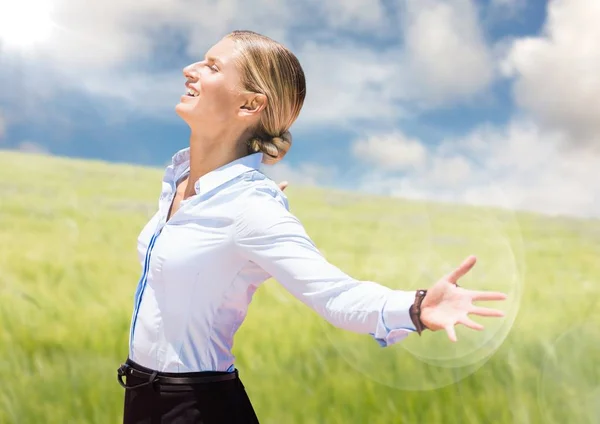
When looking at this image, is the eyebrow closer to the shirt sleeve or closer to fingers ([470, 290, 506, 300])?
the shirt sleeve

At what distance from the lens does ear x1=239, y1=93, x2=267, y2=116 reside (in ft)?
5.86

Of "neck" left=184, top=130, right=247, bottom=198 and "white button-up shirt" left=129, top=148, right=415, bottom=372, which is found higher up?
"neck" left=184, top=130, right=247, bottom=198

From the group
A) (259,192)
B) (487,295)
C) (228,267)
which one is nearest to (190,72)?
(259,192)

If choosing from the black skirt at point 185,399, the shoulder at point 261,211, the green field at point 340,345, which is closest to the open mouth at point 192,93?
the shoulder at point 261,211

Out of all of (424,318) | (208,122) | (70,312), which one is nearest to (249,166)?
(208,122)

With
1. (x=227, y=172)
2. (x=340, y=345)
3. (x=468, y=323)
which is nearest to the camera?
(x=468, y=323)

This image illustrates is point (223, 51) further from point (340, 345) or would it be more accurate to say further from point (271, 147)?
point (340, 345)

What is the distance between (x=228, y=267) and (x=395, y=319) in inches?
16.1

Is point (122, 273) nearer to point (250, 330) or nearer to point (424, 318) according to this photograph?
point (250, 330)

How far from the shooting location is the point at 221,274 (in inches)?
63.6

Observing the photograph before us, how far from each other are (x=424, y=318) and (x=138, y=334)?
69cm

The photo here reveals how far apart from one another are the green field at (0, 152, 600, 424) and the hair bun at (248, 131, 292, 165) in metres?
1.28

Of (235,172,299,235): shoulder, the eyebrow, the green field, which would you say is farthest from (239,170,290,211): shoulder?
the green field

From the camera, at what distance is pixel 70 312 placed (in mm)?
3369
